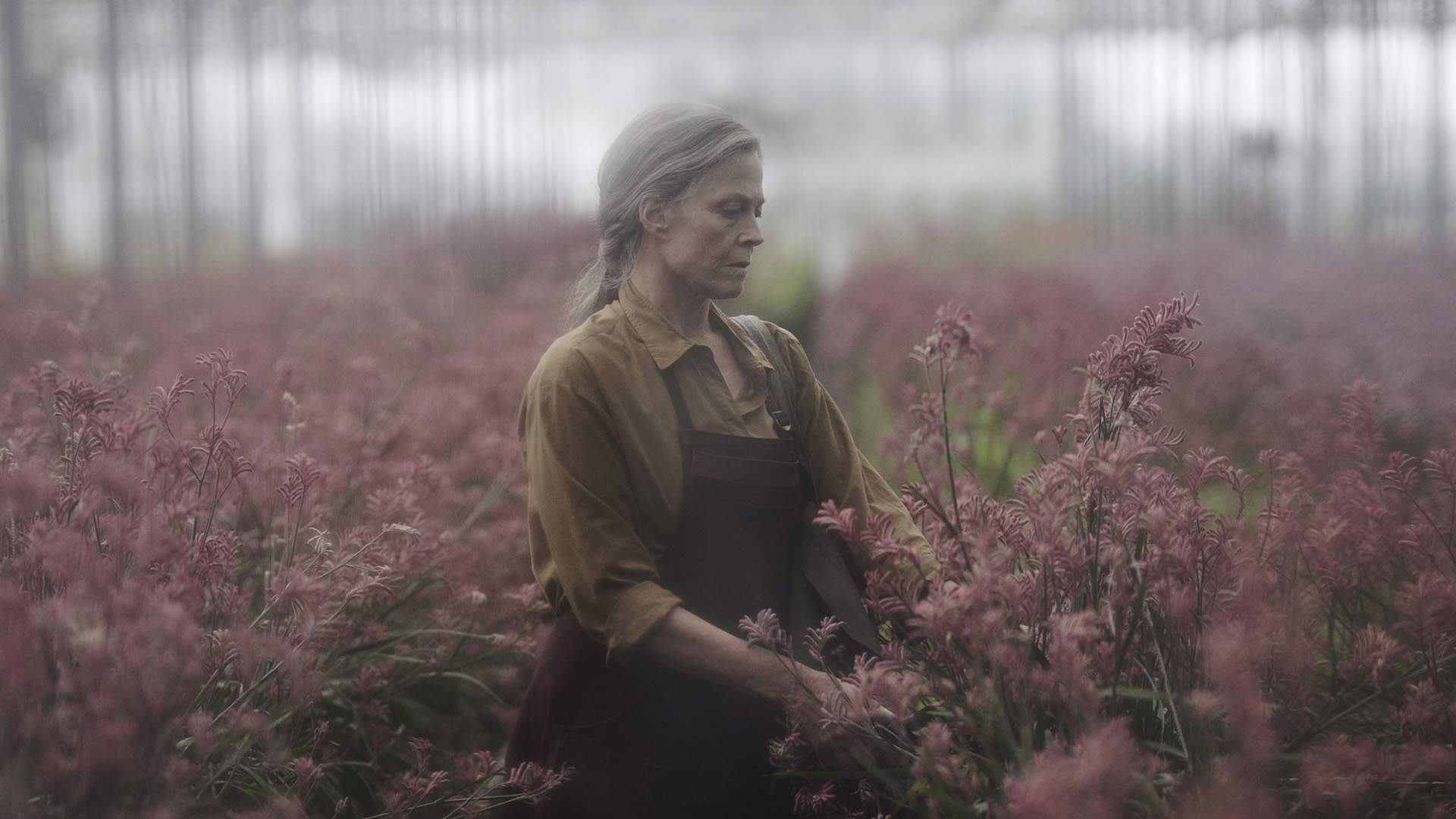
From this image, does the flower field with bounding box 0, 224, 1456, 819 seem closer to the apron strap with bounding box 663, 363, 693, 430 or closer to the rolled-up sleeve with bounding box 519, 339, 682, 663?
the rolled-up sleeve with bounding box 519, 339, 682, 663

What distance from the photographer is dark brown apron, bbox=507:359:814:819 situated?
6.67 feet

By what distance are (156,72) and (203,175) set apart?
2.74 feet

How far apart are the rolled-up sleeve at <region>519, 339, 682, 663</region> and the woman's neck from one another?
0.70 ft

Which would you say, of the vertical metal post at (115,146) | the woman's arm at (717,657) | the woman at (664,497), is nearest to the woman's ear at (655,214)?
the woman at (664,497)

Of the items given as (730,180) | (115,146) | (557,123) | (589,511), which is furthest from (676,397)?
(557,123)

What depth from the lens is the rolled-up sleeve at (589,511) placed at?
188 cm

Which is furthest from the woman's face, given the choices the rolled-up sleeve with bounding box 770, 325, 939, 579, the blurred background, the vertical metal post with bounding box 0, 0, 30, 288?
the vertical metal post with bounding box 0, 0, 30, 288

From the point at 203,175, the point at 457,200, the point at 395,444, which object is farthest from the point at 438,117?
the point at 395,444

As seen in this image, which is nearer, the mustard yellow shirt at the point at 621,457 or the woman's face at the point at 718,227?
the mustard yellow shirt at the point at 621,457

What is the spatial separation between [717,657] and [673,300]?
0.66 meters

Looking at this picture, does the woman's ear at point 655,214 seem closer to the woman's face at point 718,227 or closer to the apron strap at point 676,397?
the woman's face at point 718,227

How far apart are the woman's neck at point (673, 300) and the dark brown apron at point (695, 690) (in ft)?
0.35

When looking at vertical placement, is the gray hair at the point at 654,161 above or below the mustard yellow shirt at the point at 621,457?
above

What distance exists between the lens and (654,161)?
206cm
